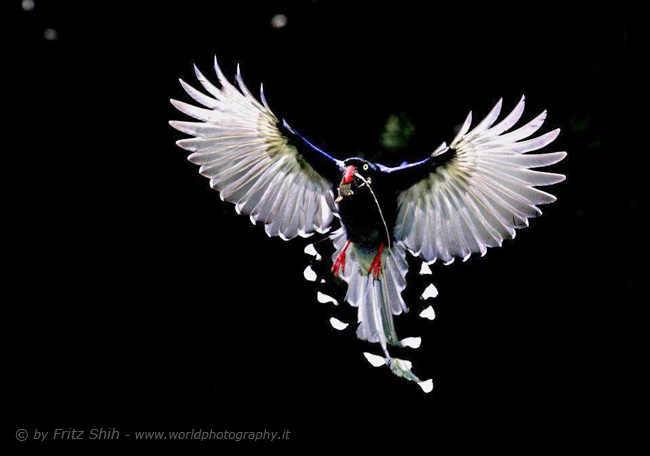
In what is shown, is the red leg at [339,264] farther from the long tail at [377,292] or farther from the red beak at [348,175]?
the red beak at [348,175]

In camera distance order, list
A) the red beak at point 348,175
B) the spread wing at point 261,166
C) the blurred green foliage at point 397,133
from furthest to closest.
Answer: the blurred green foliage at point 397,133
the spread wing at point 261,166
the red beak at point 348,175

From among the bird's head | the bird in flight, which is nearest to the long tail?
the bird in flight

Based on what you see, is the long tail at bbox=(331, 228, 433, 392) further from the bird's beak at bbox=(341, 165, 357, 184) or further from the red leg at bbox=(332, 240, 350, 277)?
the bird's beak at bbox=(341, 165, 357, 184)

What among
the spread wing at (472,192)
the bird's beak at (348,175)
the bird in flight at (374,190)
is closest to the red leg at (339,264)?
the bird in flight at (374,190)

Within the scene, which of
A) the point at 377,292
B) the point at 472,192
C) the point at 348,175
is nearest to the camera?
the point at 348,175

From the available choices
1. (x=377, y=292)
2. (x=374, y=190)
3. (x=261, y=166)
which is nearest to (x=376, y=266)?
(x=377, y=292)

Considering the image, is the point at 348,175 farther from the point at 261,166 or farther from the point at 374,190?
the point at 261,166

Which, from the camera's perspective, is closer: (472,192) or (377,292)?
(472,192)

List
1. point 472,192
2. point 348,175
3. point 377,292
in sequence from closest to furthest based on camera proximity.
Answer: point 348,175, point 472,192, point 377,292
